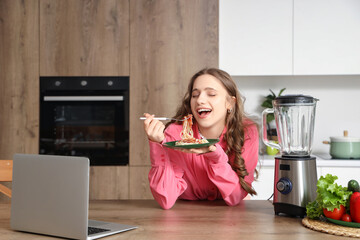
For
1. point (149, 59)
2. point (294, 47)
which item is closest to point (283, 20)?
point (294, 47)

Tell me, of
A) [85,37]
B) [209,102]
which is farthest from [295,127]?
[85,37]

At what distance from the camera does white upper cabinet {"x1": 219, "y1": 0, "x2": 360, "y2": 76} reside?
3188 millimetres

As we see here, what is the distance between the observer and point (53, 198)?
1.11 meters

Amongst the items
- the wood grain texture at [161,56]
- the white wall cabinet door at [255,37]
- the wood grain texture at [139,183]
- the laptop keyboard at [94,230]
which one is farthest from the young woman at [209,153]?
the white wall cabinet door at [255,37]

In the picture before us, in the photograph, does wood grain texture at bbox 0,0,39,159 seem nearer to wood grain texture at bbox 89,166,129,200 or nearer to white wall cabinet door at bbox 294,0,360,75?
wood grain texture at bbox 89,166,129,200

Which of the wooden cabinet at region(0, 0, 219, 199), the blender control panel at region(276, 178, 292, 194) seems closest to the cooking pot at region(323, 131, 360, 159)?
the wooden cabinet at region(0, 0, 219, 199)

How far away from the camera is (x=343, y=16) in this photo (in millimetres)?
3186

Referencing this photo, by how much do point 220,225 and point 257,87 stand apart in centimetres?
249

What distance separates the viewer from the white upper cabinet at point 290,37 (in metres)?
3.19

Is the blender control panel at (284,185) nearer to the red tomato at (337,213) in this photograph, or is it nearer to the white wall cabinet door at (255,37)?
the red tomato at (337,213)

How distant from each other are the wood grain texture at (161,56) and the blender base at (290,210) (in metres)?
1.73

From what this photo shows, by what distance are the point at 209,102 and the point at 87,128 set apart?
1533 mm

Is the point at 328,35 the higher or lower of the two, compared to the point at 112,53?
higher

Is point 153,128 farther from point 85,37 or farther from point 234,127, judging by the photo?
point 85,37
